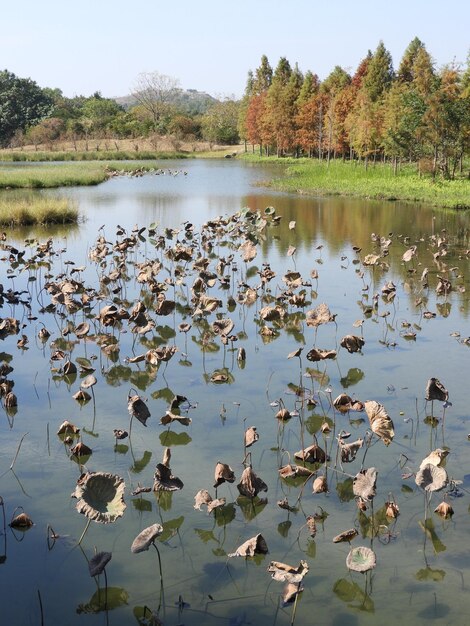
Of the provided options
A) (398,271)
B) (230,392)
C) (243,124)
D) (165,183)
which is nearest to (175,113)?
(243,124)

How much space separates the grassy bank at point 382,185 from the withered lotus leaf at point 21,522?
22469 millimetres

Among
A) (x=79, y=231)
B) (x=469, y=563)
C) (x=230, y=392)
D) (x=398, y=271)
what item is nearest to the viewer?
(x=469, y=563)

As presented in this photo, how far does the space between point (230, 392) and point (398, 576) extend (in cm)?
351

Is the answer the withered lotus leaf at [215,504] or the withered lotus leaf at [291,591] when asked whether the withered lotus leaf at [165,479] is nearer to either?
the withered lotus leaf at [215,504]

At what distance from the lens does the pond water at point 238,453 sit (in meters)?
4.39

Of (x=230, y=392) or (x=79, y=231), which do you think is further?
(x=79, y=231)

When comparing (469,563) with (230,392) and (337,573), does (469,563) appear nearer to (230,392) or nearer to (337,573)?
(337,573)

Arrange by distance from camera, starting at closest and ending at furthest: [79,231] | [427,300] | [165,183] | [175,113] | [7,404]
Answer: [7,404], [427,300], [79,231], [165,183], [175,113]

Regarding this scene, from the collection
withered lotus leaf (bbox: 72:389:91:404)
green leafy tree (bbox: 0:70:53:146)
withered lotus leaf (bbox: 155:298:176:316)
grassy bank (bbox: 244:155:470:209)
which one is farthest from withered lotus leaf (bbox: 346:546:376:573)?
green leafy tree (bbox: 0:70:53:146)

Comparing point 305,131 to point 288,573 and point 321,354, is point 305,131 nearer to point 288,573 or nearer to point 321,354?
point 321,354

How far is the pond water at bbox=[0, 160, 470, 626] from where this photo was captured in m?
4.39

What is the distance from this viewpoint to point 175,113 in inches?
3959

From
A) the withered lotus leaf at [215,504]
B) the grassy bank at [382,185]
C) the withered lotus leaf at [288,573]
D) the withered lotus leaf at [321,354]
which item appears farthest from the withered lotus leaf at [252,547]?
the grassy bank at [382,185]

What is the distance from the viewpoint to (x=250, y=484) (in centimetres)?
500
